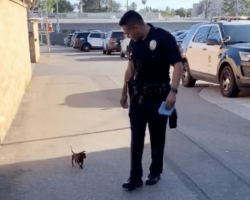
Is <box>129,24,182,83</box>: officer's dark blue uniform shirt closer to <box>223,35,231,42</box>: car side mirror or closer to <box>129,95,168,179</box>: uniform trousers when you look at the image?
<box>129,95,168,179</box>: uniform trousers

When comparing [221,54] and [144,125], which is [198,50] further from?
[144,125]

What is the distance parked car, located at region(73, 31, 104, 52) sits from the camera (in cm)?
3256

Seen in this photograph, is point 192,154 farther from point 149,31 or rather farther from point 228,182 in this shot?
point 149,31

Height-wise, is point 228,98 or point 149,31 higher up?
point 149,31

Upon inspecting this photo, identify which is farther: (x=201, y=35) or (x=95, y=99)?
(x=201, y=35)

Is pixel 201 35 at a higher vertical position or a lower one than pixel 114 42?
higher

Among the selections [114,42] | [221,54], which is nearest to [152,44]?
[221,54]

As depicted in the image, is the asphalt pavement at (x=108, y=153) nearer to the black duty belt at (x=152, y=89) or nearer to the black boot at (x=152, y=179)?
the black boot at (x=152, y=179)

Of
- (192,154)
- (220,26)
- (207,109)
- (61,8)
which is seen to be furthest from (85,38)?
(61,8)

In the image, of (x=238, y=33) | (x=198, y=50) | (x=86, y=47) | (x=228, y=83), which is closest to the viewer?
(x=228, y=83)

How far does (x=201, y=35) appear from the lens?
11.2 m

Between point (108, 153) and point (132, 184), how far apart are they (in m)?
1.35

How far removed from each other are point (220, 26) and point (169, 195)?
7.05 metres

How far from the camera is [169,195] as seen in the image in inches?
165
